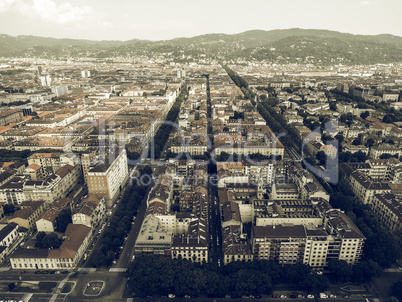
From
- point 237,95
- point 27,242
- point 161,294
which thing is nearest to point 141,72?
point 237,95

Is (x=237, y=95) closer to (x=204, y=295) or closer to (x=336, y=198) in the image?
(x=336, y=198)

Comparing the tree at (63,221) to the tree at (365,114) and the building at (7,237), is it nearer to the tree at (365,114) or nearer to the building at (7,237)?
the building at (7,237)

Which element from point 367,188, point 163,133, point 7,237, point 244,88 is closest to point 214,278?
point 7,237

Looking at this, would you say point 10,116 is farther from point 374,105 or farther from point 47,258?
point 374,105

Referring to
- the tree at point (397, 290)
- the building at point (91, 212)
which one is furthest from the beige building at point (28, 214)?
the tree at point (397, 290)

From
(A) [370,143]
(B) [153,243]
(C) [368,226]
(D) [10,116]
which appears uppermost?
(D) [10,116]

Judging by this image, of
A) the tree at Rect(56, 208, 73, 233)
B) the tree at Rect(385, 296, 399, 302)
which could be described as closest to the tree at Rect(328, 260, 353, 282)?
the tree at Rect(385, 296, 399, 302)

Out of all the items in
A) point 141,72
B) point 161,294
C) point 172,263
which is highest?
point 141,72
